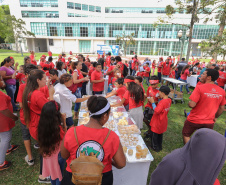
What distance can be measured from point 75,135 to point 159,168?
2.94 feet

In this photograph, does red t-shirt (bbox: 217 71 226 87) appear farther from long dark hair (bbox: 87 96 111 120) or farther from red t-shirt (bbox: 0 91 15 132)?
red t-shirt (bbox: 0 91 15 132)

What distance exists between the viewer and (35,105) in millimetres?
2559

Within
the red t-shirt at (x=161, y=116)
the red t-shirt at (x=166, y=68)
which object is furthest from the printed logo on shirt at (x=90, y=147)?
the red t-shirt at (x=166, y=68)

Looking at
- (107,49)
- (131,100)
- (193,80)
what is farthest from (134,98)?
(107,49)

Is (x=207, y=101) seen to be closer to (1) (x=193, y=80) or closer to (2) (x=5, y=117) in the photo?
(2) (x=5, y=117)

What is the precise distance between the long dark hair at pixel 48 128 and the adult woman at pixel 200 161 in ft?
5.57

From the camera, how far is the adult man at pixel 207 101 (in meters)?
3.05

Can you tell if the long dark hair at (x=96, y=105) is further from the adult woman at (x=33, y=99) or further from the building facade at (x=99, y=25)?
the building facade at (x=99, y=25)

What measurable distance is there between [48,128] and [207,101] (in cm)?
323

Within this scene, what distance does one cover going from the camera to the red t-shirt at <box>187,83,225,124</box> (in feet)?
10.0

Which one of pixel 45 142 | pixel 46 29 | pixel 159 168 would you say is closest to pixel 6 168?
pixel 45 142

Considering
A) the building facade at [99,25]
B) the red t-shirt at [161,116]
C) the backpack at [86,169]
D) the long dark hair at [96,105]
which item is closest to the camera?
the backpack at [86,169]

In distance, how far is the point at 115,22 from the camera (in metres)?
43.3

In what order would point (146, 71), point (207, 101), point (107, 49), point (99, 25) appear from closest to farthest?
point (207, 101) → point (146, 71) → point (107, 49) → point (99, 25)
